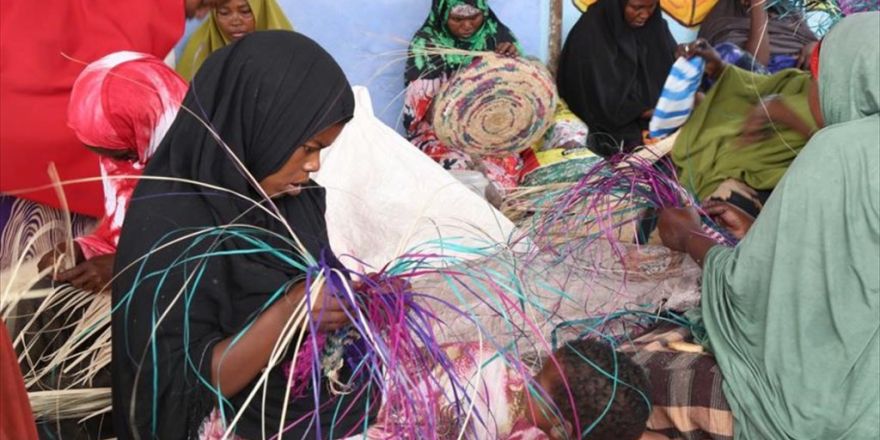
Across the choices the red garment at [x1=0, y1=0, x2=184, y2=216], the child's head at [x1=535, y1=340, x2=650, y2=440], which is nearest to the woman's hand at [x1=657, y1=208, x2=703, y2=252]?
the child's head at [x1=535, y1=340, x2=650, y2=440]

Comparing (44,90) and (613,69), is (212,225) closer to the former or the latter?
(44,90)

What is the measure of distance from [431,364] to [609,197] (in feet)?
3.52

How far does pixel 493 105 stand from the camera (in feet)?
12.1

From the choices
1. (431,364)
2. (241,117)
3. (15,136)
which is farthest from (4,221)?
(431,364)

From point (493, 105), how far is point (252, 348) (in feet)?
7.46

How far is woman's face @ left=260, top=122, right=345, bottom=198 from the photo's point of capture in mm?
1814

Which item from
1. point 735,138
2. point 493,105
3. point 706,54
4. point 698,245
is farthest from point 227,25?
point 698,245

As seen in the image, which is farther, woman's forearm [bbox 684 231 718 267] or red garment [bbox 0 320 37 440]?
woman's forearm [bbox 684 231 718 267]

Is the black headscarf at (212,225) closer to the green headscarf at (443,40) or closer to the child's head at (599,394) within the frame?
the child's head at (599,394)

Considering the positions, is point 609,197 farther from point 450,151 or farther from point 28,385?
point 28,385

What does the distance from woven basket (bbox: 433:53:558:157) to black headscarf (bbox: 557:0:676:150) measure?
0.86 meters

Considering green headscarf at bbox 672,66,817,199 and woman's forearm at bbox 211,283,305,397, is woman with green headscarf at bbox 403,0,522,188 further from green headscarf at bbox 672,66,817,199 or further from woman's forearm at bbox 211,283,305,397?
woman's forearm at bbox 211,283,305,397

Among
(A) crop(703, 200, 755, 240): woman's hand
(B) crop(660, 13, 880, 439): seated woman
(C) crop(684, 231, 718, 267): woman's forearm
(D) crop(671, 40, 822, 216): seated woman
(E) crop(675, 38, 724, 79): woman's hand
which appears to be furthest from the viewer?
(E) crop(675, 38, 724, 79): woman's hand

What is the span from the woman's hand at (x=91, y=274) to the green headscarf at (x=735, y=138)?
81.9 inches
